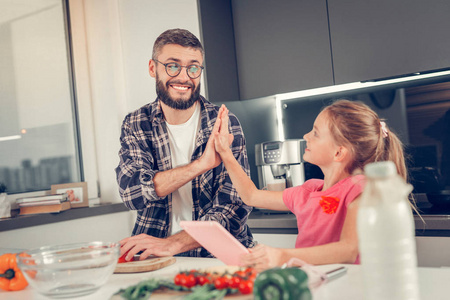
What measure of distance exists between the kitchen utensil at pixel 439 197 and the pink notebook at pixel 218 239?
1671 mm

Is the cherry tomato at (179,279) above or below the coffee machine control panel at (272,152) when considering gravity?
below

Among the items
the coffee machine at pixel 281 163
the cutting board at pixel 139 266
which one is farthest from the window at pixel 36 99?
the cutting board at pixel 139 266

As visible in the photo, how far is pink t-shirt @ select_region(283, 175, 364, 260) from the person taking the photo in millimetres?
1500

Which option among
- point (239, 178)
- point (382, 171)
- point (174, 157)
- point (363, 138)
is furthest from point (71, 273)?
point (363, 138)

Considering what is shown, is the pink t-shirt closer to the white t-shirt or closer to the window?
the white t-shirt

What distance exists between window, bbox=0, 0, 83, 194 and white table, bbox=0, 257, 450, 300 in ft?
5.75

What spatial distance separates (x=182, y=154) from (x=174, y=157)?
3cm

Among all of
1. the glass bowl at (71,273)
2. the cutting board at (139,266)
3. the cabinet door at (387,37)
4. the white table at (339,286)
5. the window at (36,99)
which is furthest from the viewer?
the window at (36,99)

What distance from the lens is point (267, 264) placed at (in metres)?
1.08

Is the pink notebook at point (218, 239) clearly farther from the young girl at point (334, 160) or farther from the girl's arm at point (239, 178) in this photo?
the girl's arm at point (239, 178)

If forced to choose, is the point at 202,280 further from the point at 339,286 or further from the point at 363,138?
the point at 363,138

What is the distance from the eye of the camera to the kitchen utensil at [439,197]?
2.43 m

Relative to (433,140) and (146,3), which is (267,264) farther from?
(146,3)

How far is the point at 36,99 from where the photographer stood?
114 inches
